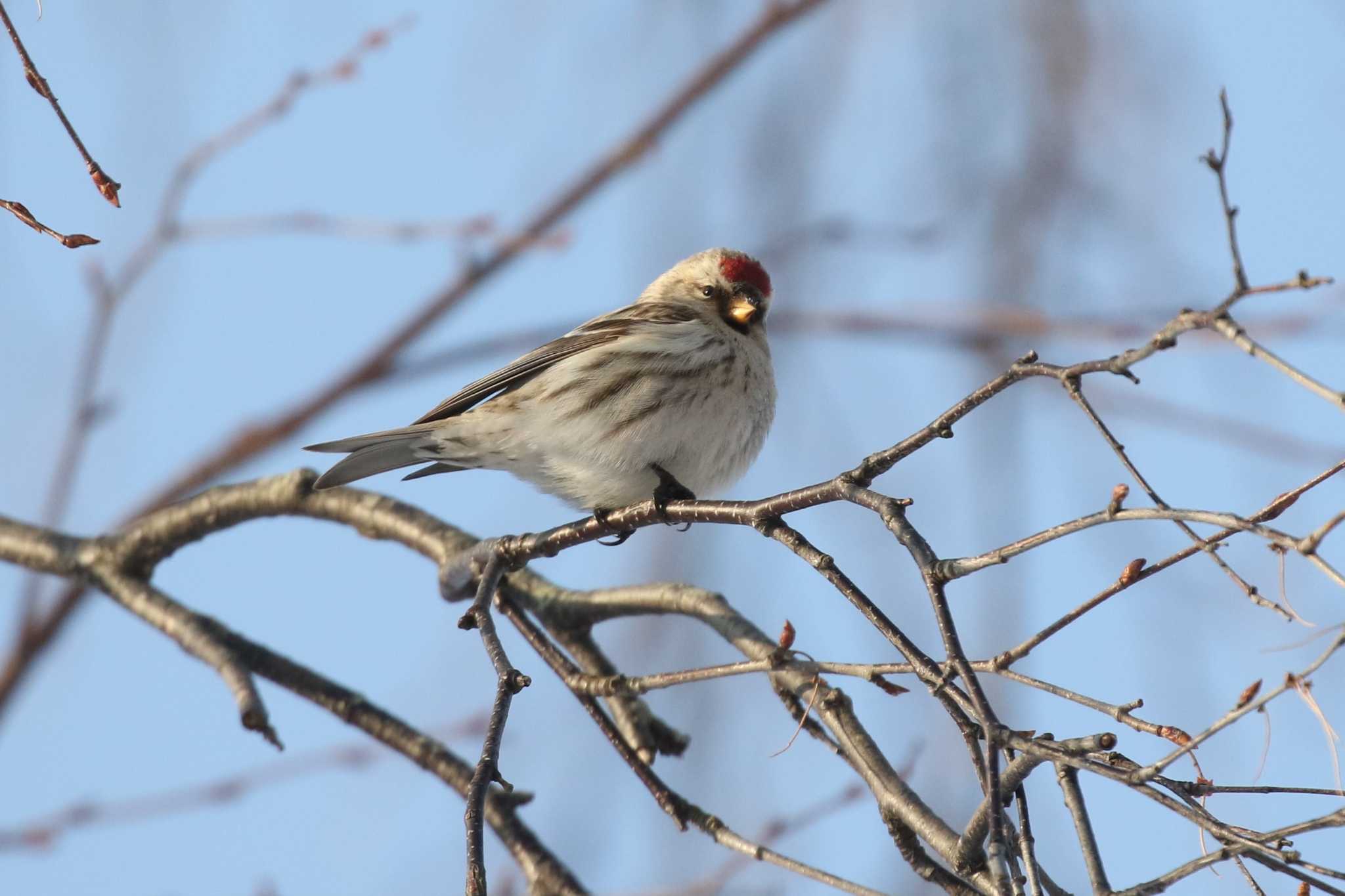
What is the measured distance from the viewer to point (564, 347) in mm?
4078

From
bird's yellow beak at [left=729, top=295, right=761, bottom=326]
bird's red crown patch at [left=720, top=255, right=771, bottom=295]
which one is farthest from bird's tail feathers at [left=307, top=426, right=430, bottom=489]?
bird's red crown patch at [left=720, top=255, right=771, bottom=295]

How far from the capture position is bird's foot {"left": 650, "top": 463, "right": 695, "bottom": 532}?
9.04 ft

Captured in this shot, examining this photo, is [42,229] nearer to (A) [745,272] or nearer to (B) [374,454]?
(B) [374,454]

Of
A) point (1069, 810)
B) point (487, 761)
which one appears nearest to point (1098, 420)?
point (1069, 810)

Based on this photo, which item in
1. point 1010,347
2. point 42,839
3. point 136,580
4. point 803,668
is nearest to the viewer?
point 803,668

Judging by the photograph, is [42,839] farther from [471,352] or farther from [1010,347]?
[1010,347]

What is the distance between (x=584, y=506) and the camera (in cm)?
380

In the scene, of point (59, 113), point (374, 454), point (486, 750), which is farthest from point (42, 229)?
point (374, 454)

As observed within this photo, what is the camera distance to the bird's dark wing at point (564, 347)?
3.72m

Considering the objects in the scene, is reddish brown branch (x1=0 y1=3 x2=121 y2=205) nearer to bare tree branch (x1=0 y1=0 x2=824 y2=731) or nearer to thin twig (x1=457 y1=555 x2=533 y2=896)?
thin twig (x1=457 y1=555 x2=533 y2=896)

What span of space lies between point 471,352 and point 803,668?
255cm

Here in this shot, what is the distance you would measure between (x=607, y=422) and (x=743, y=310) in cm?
86

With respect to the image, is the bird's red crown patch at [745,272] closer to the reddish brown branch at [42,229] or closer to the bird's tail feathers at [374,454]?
the bird's tail feathers at [374,454]

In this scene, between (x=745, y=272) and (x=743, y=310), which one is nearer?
(x=743, y=310)
